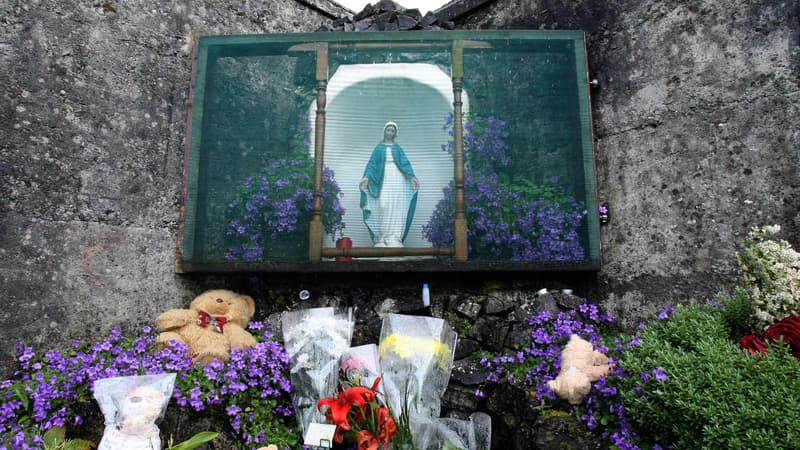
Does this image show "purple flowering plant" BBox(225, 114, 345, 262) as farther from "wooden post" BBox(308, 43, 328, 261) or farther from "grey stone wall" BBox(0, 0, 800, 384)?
"grey stone wall" BBox(0, 0, 800, 384)

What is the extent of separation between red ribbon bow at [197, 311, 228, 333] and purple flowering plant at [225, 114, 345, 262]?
42cm

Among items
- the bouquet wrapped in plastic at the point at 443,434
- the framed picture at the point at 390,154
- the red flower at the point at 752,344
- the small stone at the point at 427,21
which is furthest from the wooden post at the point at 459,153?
the red flower at the point at 752,344

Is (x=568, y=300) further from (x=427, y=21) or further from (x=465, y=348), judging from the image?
(x=427, y=21)

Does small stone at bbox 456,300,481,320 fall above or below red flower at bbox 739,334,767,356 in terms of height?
above

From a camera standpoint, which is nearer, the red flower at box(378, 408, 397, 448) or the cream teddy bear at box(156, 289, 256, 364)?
the red flower at box(378, 408, 397, 448)

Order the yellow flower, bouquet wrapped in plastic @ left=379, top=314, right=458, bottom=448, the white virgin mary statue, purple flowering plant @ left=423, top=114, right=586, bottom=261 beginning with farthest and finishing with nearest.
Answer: the white virgin mary statue
purple flowering plant @ left=423, top=114, right=586, bottom=261
the yellow flower
bouquet wrapped in plastic @ left=379, top=314, right=458, bottom=448

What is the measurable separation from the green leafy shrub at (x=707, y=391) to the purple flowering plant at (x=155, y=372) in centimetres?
168

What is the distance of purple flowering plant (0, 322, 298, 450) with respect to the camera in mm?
2719

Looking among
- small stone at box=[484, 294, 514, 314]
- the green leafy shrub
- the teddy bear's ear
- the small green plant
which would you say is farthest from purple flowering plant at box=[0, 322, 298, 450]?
the green leafy shrub

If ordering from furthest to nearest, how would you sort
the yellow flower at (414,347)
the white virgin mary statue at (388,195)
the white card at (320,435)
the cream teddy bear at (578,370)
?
the white virgin mary statue at (388,195), the yellow flower at (414,347), the cream teddy bear at (578,370), the white card at (320,435)

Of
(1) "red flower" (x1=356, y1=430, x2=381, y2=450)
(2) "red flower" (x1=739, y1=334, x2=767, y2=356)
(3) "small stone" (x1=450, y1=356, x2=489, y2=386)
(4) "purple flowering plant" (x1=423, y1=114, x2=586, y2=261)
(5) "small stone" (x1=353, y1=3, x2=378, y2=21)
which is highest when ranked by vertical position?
(5) "small stone" (x1=353, y1=3, x2=378, y2=21)

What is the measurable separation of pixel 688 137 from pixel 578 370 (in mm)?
1716

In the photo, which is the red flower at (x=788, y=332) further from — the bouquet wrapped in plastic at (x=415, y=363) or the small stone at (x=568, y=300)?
the bouquet wrapped in plastic at (x=415, y=363)

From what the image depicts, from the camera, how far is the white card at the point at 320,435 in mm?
2523
